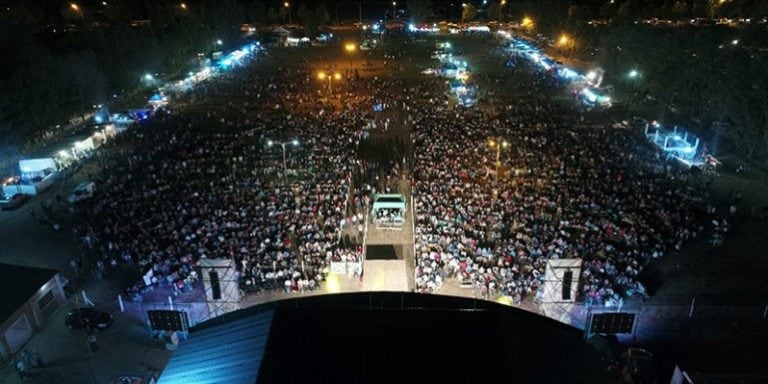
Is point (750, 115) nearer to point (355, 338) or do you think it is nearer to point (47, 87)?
point (355, 338)

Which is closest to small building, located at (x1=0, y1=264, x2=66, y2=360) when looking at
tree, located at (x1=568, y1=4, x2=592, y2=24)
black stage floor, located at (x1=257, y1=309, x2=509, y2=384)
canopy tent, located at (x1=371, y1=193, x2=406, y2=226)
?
black stage floor, located at (x1=257, y1=309, x2=509, y2=384)

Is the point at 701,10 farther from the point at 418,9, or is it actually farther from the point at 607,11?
the point at 418,9

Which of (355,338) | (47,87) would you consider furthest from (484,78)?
(355,338)

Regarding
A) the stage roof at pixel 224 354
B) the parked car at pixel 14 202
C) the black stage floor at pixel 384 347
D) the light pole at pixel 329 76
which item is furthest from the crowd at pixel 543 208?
the light pole at pixel 329 76

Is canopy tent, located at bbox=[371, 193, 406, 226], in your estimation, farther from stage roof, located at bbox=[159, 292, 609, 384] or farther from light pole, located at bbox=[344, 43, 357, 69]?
light pole, located at bbox=[344, 43, 357, 69]

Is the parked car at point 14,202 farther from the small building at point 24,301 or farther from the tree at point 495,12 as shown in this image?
the tree at point 495,12
